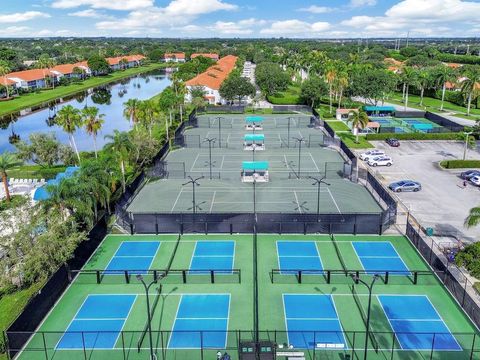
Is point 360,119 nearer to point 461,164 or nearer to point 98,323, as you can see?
point 461,164

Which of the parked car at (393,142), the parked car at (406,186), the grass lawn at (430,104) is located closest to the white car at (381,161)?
the parked car at (406,186)

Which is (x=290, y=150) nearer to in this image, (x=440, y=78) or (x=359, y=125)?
(x=359, y=125)

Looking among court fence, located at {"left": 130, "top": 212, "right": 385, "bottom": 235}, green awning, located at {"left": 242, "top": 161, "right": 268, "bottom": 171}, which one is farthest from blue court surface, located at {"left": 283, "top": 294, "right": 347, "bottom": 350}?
green awning, located at {"left": 242, "top": 161, "right": 268, "bottom": 171}

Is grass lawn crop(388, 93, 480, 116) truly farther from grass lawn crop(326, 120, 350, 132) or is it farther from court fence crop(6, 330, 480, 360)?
court fence crop(6, 330, 480, 360)

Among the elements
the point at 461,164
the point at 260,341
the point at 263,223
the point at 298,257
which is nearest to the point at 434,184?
the point at 461,164

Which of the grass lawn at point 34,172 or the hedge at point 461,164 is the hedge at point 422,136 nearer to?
the hedge at point 461,164

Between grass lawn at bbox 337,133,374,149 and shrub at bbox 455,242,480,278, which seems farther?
grass lawn at bbox 337,133,374,149
